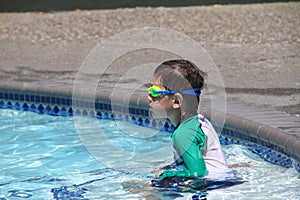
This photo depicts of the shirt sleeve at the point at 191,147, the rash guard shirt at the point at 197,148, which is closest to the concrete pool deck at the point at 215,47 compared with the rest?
the rash guard shirt at the point at 197,148

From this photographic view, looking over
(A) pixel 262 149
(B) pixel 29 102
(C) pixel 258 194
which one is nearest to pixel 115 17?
(B) pixel 29 102

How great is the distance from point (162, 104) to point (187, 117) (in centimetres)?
16

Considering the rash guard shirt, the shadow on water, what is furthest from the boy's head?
the shadow on water

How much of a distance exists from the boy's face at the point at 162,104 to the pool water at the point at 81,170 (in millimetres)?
462

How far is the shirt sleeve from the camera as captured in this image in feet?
12.9

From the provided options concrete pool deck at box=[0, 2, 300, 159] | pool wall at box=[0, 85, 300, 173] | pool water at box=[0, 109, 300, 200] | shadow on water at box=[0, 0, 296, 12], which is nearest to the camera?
pool water at box=[0, 109, 300, 200]

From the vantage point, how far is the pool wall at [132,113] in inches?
195

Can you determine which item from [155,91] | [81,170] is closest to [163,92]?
[155,91]

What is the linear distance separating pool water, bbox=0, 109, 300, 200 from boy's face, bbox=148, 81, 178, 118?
462 millimetres

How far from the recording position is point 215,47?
8.77 m

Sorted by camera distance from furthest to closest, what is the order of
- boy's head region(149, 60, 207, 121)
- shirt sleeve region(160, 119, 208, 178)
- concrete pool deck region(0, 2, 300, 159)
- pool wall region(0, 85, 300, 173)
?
concrete pool deck region(0, 2, 300, 159) < pool wall region(0, 85, 300, 173) < boy's head region(149, 60, 207, 121) < shirt sleeve region(160, 119, 208, 178)

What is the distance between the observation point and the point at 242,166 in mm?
4824

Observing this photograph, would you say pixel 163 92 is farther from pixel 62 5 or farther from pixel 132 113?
pixel 62 5

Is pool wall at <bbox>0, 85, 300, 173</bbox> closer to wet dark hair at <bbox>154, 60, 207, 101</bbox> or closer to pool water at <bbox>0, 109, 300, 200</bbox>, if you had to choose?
pool water at <bbox>0, 109, 300, 200</bbox>
